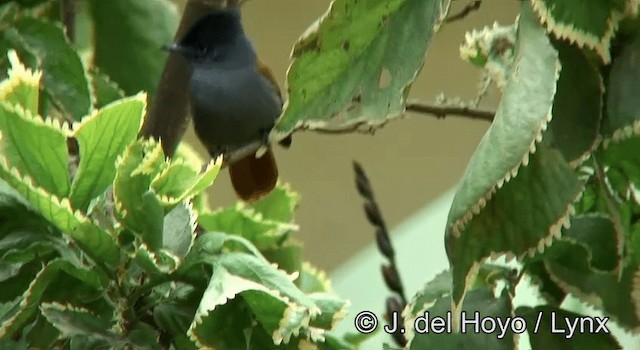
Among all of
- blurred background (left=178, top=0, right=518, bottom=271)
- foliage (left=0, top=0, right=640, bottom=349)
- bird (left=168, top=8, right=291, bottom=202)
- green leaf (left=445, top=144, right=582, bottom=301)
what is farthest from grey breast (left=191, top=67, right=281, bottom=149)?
blurred background (left=178, top=0, right=518, bottom=271)

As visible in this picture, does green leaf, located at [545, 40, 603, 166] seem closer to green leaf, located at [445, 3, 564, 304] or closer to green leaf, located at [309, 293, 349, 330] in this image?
green leaf, located at [445, 3, 564, 304]

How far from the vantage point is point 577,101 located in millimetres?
542

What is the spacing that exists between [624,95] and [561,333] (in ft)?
0.73

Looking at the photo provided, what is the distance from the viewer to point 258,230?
0.91 meters

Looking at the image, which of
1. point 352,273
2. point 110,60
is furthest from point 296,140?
point 110,60

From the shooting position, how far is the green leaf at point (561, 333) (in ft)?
2.22

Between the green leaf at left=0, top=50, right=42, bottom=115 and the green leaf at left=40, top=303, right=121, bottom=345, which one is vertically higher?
the green leaf at left=0, top=50, right=42, bottom=115

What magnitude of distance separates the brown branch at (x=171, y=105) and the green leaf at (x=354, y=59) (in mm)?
291

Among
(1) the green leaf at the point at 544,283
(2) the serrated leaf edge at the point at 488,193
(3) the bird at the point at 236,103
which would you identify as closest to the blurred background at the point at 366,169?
(3) the bird at the point at 236,103

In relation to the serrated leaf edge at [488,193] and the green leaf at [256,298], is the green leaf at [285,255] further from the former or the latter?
the serrated leaf edge at [488,193]

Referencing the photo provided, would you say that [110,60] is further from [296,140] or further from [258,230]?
[296,140]

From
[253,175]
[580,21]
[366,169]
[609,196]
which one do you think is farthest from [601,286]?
[366,169]

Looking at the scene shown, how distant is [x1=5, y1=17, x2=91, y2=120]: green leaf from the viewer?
84 centimetres

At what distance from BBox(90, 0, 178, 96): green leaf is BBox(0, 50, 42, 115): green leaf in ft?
1.38
